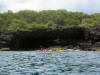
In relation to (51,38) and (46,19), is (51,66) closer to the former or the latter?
(51,38)

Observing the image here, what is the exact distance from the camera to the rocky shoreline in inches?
2712

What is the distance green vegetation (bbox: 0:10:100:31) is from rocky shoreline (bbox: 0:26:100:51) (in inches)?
1248

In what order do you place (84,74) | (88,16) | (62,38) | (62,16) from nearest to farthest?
(84,74) → (62,38) → (62,16) → (88,16)

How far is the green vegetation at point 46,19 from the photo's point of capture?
4258 inches

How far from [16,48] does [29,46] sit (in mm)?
5689

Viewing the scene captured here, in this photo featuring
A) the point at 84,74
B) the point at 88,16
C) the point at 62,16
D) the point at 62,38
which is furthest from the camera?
the point at 88,16

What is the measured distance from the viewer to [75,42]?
7100 cm

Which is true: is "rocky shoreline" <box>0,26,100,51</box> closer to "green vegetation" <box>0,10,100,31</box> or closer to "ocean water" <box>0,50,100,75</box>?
"green vegetation" <box>0,10,100,31</box>

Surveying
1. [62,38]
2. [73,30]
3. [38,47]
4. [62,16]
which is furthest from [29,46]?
[62,16]

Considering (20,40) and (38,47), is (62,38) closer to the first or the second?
(38,47)

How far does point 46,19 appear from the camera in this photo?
117 meters

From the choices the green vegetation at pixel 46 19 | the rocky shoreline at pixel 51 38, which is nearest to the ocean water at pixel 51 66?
the rocky shoreline at pixel 51 38

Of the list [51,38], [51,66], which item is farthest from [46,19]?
[51,66]

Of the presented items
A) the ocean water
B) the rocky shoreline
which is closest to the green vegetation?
the rocky shoreline
